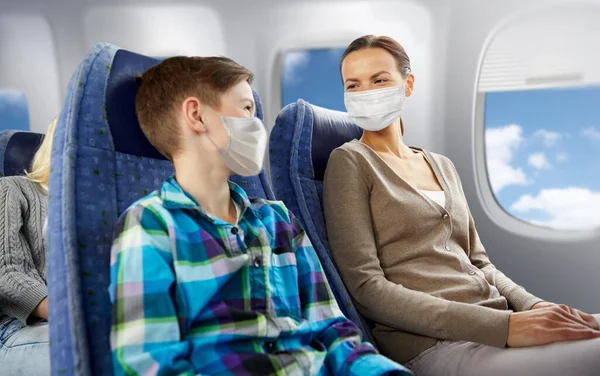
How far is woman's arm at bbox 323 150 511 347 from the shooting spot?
142 centimetres

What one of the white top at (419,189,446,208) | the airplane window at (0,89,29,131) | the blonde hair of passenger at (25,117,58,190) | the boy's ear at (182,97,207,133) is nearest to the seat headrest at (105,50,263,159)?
the boy's ear at (182,97,207,133)

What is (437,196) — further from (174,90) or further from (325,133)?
(174,90)

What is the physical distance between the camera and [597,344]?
130 centimetres

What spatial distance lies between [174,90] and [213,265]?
0.42 meters

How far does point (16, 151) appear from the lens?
250 centimetres

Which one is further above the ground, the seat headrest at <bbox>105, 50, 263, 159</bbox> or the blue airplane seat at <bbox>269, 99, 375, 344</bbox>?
the seat headrest at <bbox>105, 50, 263, 159</bbox>

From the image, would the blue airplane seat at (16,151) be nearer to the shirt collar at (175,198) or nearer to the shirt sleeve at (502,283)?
the shirt collar at (175,198)

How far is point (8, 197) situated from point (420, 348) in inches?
62.8

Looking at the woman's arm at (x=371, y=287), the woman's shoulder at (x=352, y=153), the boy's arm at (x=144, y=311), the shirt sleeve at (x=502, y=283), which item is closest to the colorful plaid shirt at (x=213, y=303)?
the boy's arm at (x=144, y=311)

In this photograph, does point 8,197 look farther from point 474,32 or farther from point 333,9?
point 474,32

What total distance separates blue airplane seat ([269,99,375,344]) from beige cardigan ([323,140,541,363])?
0.17 feet

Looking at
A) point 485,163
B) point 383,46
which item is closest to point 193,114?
point 383,46

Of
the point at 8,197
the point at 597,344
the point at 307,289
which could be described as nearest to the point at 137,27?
the point at 8,197

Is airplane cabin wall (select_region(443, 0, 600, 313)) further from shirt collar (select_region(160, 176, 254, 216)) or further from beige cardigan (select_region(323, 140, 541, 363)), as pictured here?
shirt collar (select_region(160, 176, 254, 216))
